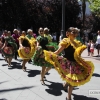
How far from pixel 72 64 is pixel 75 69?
14 cm

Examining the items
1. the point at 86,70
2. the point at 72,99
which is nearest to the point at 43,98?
the point at 72,99

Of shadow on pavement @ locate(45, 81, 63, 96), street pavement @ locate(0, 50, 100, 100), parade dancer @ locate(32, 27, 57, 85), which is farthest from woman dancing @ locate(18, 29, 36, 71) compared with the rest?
shadow on pavement @ locate(45, 81, 63, 96)

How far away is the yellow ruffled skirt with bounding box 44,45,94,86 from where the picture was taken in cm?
534

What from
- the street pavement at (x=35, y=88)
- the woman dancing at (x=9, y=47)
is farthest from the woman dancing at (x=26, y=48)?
the woman dancing at (x=9, y=47)

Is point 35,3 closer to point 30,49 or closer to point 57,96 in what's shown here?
point 30,49

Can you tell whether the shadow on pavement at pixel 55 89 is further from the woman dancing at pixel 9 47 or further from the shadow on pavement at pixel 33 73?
the woman dancing at pixel 9 47

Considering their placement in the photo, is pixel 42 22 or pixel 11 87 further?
pixel 42 22

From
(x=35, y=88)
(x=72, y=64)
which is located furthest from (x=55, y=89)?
(x=72, y=64)

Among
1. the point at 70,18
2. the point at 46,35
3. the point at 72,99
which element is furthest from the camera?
the point at 70,18

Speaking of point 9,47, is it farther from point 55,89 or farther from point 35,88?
point 55,89

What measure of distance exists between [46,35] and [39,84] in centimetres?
154

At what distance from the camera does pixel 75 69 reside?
5.43 metres

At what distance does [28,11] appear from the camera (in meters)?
29.1

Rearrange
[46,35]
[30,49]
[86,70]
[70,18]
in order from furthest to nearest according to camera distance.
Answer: [70,18] < [30,49] < [46,35] < [86,70]
